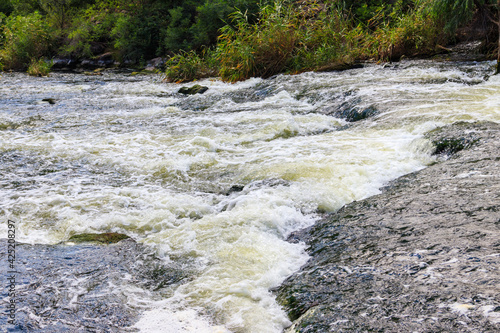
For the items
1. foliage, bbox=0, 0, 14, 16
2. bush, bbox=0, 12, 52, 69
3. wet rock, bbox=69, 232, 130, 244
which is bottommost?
wet rock, bbox=69, 232, 130, 244

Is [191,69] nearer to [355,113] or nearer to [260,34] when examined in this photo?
[260,34]

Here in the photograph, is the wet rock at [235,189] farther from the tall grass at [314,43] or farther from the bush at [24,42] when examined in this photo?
the bush at [24,42]

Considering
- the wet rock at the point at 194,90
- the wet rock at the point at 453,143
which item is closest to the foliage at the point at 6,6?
the wet rock at the point at 194,90

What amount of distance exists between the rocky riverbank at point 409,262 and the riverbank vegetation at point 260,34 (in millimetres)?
7093

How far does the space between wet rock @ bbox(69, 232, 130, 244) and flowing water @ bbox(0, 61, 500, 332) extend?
160mm

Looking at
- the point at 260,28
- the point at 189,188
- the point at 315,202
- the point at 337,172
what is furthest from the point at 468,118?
the point at 260,28

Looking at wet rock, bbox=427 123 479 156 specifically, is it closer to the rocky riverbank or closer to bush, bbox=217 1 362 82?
the rocky riverbank

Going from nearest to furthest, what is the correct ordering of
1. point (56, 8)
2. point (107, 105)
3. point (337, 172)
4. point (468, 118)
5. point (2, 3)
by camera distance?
1. point (337, 172)
2. point (468, 118)
3. point (107, 105)
4. point (56, 8)
5. point (2, 3)

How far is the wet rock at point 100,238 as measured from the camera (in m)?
2.95

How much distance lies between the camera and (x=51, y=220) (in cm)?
340

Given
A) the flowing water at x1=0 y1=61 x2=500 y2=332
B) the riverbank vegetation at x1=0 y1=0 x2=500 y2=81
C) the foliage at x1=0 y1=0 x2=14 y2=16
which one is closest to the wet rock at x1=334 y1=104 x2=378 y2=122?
the flowing water at x1=0 y1=61 x2=500 y2=332

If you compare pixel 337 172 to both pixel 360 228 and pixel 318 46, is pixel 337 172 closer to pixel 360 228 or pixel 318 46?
pixel 360 228

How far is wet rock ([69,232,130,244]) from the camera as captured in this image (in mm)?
2947

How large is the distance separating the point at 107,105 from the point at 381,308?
8.42 metres
